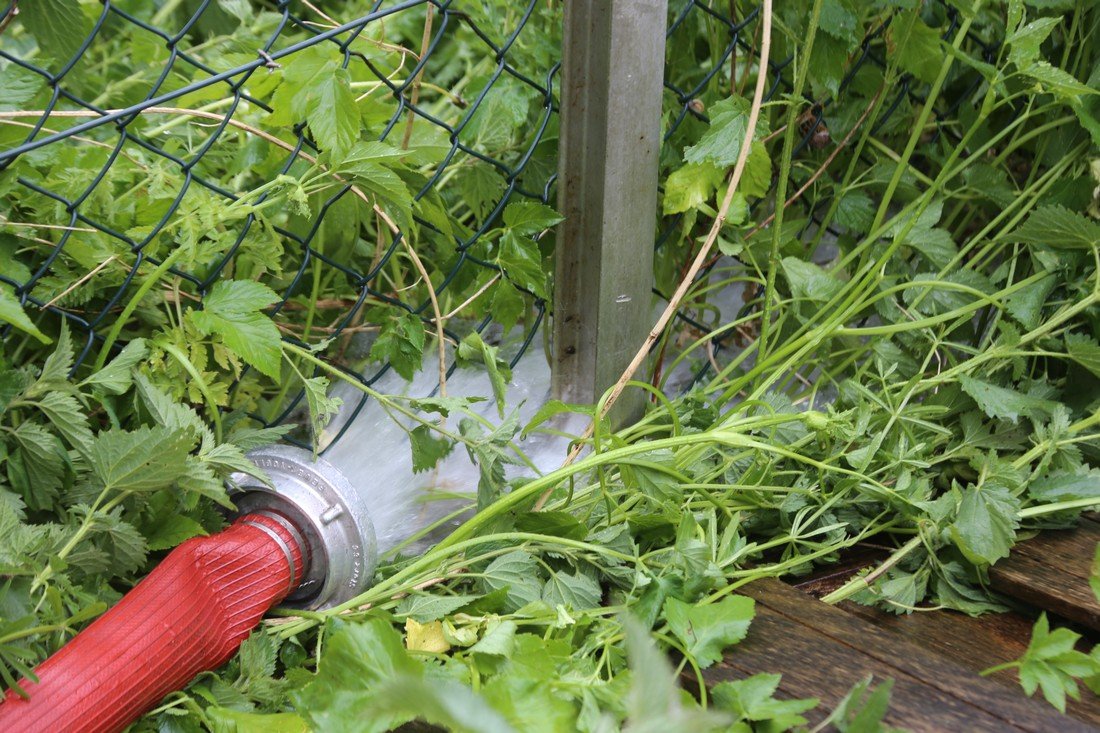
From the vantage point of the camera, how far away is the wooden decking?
102 centimetres

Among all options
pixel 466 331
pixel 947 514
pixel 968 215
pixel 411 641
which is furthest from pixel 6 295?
pixel 968 215

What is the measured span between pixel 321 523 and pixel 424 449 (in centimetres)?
17

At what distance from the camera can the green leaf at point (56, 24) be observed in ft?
4.18

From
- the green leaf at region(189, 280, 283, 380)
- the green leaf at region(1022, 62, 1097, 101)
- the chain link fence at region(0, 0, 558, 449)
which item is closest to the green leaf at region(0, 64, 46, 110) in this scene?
the chain link fence at region(0, 0, 558, 449)

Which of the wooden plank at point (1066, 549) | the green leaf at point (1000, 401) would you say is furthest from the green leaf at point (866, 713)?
the green leaf at point (1000, 401)

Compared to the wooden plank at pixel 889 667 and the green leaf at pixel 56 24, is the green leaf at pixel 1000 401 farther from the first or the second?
the green leaf at pixel 56 24

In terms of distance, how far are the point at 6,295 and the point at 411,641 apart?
59 centimetres

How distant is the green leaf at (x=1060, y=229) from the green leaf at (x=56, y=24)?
4.40 ft

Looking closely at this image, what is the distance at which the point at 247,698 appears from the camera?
1.13 meters

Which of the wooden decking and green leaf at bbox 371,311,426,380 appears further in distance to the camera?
green leaf at bbox 371,311,426,380

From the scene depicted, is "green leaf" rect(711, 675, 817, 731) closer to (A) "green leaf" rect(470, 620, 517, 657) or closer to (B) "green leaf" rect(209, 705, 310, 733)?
(A) "green leaf" rect(470, 620, 517, 657)

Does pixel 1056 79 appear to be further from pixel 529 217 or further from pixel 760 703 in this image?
pixel 760 703

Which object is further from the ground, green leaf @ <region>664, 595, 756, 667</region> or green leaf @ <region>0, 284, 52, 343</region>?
green leaf @ <region>0, 284, 52, 343</region>

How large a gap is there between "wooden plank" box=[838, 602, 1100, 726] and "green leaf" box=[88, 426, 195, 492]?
83 centimetres
